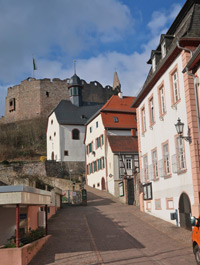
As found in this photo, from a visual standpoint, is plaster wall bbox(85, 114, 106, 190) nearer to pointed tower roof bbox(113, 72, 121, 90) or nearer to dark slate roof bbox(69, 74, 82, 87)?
dark slate roof bbox(69, 74, 82, 87)

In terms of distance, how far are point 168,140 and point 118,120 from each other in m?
20.4

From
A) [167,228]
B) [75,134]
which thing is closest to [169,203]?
[167,228]

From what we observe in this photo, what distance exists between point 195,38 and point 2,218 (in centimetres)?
1031

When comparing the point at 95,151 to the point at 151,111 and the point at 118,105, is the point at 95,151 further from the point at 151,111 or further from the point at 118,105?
the point at 151,111

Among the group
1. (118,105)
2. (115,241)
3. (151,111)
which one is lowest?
(115,241)

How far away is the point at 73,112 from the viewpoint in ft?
173

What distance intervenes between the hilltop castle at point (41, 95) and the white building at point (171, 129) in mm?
49091

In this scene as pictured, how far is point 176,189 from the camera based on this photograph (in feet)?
57.5

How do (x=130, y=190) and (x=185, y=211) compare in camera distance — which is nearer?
(x=185, y=211)

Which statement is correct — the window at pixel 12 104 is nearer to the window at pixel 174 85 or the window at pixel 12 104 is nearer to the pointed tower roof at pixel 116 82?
the pointed tower roof at pixel 116 82

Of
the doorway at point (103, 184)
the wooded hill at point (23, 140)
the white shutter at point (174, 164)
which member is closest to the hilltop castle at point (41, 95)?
the wooded hill at point (23, 140)

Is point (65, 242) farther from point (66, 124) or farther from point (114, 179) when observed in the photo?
point (66, 124)

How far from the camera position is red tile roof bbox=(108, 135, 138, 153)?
35125 mm

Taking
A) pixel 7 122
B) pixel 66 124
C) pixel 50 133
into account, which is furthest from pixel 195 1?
pixel 7 122
